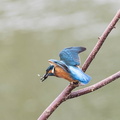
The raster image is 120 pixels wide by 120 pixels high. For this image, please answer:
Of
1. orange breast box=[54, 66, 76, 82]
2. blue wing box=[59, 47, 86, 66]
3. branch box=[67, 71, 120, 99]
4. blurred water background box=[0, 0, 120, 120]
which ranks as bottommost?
blurred water background box=[0, 0, 120, 120]

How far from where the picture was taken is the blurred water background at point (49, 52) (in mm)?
3350

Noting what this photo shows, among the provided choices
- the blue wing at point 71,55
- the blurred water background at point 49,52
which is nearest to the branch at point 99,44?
the blue wing at point 71,55

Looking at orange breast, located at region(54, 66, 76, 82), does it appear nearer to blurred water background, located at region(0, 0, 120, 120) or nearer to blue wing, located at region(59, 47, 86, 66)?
blue wing, located at region(59, 47, 86, 66)

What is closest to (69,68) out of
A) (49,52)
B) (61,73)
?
(61,73)

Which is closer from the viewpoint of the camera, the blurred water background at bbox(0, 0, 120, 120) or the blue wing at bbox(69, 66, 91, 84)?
the blue wing at bbox(69, 66, 91, 84)

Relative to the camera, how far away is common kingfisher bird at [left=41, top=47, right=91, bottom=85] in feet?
1.39

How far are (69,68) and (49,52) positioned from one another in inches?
136

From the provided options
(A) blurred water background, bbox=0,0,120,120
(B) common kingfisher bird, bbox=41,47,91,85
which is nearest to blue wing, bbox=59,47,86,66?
(B) common kingfisher bird, bbox=41,47,91,85

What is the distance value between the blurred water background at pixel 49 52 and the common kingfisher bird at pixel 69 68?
2.80m

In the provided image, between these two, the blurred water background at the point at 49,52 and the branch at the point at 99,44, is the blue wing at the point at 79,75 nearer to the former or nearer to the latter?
the branch at the point at 99,44

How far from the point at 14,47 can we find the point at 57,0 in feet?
4.13

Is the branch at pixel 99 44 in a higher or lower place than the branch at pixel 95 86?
higher

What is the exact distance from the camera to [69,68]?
1.44 feet

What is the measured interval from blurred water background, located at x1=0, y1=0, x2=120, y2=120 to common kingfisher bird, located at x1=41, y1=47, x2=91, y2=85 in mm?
2796
